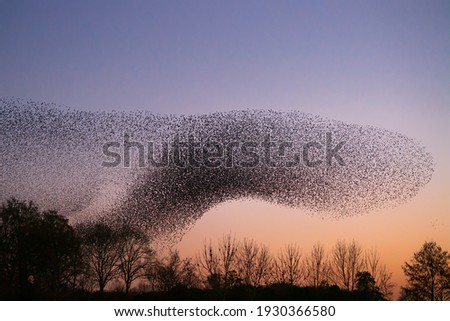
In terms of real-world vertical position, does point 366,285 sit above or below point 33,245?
below

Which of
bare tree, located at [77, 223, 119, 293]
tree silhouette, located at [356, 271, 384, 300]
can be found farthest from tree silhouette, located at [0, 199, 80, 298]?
tree silhouette, located at [356, 271, 384, 300]

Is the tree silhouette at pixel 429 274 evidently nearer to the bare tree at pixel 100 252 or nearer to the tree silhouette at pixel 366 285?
the tree silhouette at pixel 366 285

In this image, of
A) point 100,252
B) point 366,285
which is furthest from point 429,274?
point 100,252

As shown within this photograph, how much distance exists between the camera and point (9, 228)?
31297mm

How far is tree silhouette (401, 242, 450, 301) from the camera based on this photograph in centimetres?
2972

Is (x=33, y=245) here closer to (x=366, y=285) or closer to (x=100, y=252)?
(x=100, y=252)

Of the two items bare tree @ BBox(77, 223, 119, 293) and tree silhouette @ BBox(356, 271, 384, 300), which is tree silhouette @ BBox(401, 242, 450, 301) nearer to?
tree silhouette @ BBox(356, 271, 384, 300)

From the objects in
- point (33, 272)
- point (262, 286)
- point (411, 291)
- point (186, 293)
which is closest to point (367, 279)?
point (411, 291)

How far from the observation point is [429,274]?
99.3 ft

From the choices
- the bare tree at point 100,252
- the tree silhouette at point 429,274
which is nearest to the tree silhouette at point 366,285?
the tree silhouette at point 429,274

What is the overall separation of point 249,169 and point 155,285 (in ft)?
38.7

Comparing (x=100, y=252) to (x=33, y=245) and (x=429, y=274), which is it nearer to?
(x=33, y=245)

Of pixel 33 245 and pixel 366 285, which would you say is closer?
pixel 33 245

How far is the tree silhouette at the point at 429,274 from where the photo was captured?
29719 millimetres
